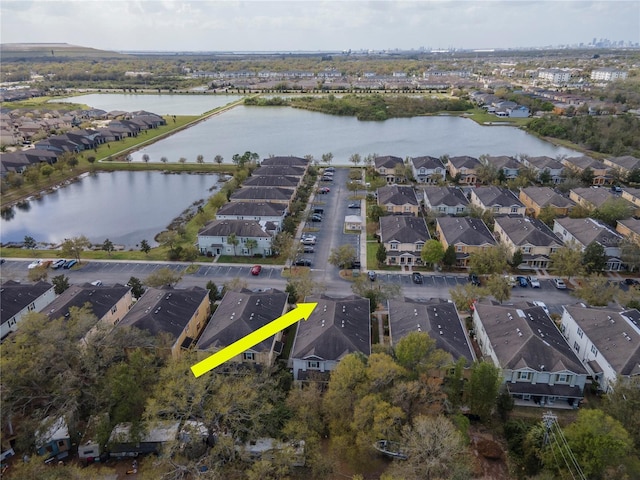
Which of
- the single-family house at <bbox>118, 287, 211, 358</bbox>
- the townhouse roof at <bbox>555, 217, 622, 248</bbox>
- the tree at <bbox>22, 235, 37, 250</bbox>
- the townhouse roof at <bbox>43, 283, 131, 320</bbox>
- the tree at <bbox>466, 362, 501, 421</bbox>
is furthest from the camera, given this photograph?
the tree at <bbox>22, 235, 37, 250</bbox>

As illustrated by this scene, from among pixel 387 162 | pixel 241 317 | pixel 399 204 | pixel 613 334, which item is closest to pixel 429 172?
pixel 387 162

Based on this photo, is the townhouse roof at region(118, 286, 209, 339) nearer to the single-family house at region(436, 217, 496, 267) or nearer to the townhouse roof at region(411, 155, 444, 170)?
the single-family house at region(436, 217, 496, 267)

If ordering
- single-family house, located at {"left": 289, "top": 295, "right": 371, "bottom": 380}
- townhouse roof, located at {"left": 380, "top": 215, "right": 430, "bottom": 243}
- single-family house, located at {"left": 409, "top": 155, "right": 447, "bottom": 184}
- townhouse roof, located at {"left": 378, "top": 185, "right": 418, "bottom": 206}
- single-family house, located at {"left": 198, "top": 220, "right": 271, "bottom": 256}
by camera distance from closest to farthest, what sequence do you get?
single-family house, located at {"left": 289, "top": 295, "right": 371, "bottom": 380}
townhouse roof, located at {"left": 380, "top": 215, "right": 430, "bottom": 243}
single-family house, located at {"left": 198, "top": 220, "right": 271, "bottom": 256}
townhouse roof, located at {"left": 378, "top": 185, "right": 418, "bottom": 206}
single-family house, located at {"left": 409, "top": 155, "right": 447, "bottom": 184}

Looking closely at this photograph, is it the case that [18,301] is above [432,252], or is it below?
below

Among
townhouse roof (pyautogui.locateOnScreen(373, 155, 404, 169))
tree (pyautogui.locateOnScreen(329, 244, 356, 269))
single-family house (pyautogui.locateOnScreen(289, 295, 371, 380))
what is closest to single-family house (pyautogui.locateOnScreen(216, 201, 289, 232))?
tree (pyautogui.locateOnScreen(329, 244, 356, 269))

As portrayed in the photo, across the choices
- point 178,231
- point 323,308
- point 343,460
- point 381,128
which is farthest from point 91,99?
point 343,460

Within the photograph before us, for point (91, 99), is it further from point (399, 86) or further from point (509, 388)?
point (509, 388)

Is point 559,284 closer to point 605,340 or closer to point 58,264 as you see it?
point 605,340
